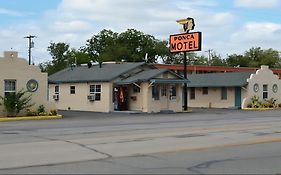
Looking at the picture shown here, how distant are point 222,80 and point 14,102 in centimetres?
2573

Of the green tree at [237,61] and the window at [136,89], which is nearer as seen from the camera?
the window at [136,89]

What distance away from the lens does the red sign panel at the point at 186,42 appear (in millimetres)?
43562

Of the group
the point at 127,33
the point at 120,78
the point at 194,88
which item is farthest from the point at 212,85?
the point at 127,33

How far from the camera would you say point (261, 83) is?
50.9 metres

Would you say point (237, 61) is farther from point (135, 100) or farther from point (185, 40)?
point (135, 100)

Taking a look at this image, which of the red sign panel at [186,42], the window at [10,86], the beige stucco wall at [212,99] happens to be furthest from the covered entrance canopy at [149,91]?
the beige stucco wall at [212,99]

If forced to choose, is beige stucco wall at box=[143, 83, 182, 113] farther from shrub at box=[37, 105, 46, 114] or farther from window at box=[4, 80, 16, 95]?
window at box=[4, 80, 16, 95]

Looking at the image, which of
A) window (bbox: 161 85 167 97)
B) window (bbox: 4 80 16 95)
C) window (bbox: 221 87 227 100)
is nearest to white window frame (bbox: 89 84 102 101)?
window (bbox: 161 85 167 97)

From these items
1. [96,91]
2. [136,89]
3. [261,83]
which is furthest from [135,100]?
[261,83]

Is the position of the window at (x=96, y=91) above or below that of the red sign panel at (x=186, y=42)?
below

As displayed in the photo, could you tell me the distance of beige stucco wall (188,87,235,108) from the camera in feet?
169

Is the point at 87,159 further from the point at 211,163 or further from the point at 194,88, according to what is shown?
the point at 194,88

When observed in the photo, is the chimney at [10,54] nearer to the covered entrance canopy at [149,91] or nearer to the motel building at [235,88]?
the covered entrance canopy at [149,91]

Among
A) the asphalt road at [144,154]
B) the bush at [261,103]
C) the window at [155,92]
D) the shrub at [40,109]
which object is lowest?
the asphalt road at [144,154]
